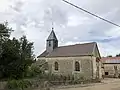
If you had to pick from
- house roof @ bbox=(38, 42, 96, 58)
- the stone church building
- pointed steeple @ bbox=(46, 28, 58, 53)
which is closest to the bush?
the stone church building

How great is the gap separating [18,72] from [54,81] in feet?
18.8

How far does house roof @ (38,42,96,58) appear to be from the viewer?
40706mm

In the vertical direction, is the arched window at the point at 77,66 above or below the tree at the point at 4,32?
below

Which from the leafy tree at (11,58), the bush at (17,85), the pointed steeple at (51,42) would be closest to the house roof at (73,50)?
the pointed steeple at (51,42)

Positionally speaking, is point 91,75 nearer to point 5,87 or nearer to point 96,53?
point 96,53

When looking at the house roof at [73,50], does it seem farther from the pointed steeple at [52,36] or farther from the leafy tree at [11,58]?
the leafy tree at [11,58]

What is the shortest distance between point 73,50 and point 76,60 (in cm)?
290

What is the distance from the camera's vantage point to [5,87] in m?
23.1

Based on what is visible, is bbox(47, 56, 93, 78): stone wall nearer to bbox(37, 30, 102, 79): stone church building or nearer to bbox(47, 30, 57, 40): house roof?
→ bbox(37, 30, 102, 79): stone church building

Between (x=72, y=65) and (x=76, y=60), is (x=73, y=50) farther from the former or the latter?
(x=72, y=65)

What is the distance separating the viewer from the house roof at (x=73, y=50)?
40706 millimetres

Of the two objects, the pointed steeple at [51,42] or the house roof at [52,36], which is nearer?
the pointed steeple at [51,42]

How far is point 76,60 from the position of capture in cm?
4131

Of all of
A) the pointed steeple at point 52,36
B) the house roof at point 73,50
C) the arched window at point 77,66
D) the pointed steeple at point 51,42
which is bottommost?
the arched window at point 77,66
